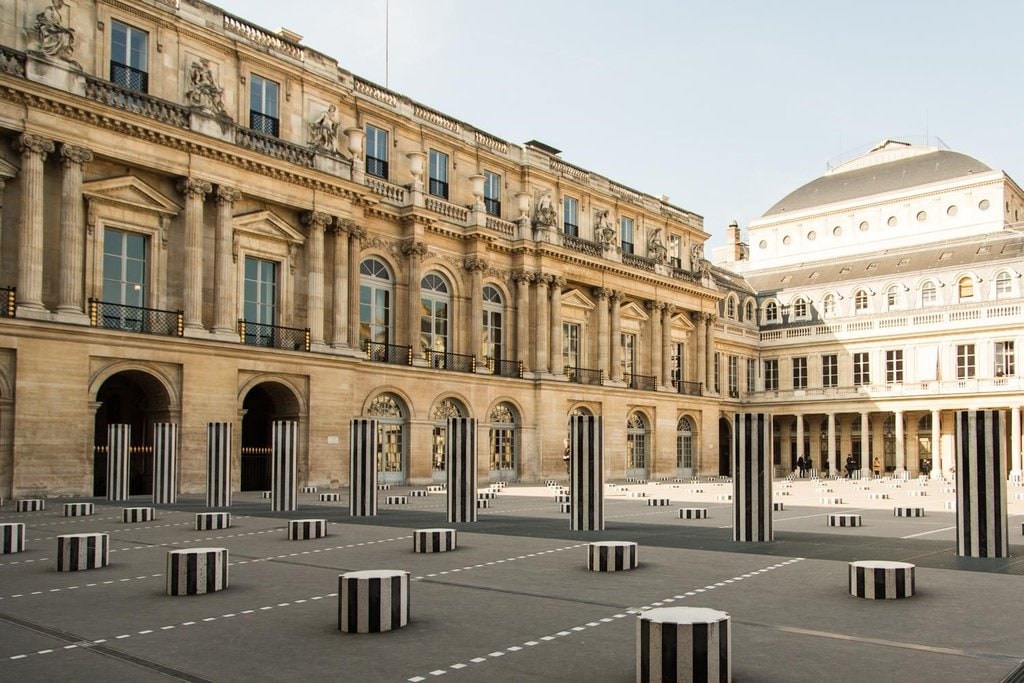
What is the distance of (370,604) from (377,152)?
118ft

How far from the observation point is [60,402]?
93.5ft

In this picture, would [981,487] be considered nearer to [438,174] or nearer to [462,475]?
[462,475]

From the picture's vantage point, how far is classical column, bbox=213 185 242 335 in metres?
33.7

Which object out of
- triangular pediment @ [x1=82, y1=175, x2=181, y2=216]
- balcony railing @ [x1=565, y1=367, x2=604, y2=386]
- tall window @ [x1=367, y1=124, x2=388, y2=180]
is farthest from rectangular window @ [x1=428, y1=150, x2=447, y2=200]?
triangular pediment @ [x1=82, y1=175, x2=181, y2=216]

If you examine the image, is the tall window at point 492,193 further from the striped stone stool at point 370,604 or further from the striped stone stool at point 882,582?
the striped stone stool at point 370,604

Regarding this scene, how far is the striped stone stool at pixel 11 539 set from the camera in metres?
15.0

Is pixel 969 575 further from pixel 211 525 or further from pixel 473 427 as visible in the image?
pixel 211 525

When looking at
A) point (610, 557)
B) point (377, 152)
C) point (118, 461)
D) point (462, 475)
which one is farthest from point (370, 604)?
point (377, 152)

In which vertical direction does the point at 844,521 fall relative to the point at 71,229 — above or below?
below

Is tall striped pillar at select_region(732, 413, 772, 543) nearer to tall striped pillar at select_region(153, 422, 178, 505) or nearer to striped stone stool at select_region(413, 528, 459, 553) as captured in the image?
striped stone stool at select_region(413, 528, 459, 553)

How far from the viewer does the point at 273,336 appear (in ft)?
119

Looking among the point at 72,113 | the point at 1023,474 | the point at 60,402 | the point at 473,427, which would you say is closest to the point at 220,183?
the point at 72,113

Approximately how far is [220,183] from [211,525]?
18.3m

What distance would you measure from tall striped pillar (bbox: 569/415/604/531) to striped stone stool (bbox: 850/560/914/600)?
27.2ft
